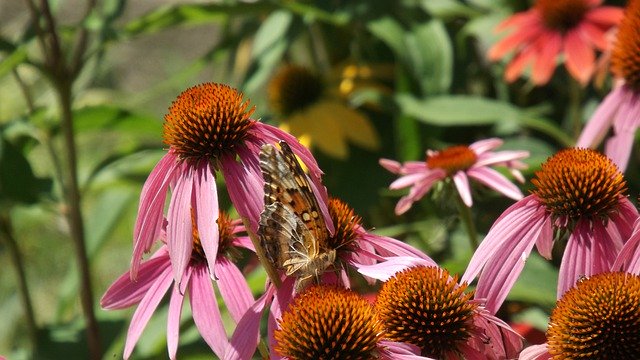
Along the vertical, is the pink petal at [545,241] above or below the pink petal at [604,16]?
below

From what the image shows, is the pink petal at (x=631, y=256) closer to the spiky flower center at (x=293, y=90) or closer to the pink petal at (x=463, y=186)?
the pink petal at (x=463, y=186)

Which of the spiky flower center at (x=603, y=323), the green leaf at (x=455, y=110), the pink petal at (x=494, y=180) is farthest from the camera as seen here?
the green leaf at (x=455, y=110)

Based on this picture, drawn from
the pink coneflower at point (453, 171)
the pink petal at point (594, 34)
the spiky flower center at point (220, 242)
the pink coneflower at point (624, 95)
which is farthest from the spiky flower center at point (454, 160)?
the pink petal at point (594, 34)

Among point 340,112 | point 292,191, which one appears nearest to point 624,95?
point 292,191

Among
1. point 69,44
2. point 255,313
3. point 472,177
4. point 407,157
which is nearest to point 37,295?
point 69,44

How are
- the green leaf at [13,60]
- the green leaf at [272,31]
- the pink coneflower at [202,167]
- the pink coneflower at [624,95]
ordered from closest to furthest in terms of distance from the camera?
the pink coneflower at [202,167] < the pink coneflower at [624,95] < the green leaf at [13,60] < the green leaf at [272,31]

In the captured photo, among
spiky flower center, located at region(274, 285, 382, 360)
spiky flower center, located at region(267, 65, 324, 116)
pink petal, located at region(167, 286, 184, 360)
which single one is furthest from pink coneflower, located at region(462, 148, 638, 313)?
spiky flower center, located at region(267, 65, 324, 116)

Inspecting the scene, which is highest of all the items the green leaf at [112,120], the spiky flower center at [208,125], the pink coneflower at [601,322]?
the green leaf at [112,120]

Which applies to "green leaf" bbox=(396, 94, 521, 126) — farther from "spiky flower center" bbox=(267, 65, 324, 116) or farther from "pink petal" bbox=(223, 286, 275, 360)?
"pink petal" bbox=(223, 286, 275, 360)
